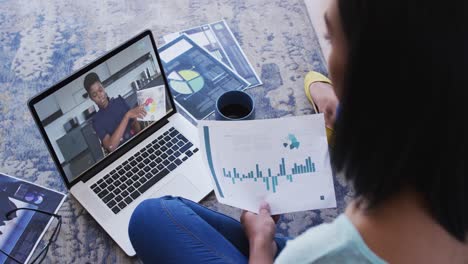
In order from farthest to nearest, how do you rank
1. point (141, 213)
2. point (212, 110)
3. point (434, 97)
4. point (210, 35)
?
point (210, 35) < point (212, 110) < point (141, 213) < point (434, 97)

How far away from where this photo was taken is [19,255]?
35.8 inches

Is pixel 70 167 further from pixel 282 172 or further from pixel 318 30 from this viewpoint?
pixel 318 30

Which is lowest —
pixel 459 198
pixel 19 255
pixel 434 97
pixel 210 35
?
pixel 19 255

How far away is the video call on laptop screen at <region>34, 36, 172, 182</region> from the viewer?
0.90m

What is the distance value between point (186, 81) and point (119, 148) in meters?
0.26

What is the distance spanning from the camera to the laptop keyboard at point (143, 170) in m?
0.96

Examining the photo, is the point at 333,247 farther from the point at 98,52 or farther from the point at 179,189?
the point at 98,52

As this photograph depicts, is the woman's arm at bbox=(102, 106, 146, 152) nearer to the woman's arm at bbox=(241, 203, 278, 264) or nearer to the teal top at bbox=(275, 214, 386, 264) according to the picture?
the woman's arm at bbox=(241, 203, 278, 264)

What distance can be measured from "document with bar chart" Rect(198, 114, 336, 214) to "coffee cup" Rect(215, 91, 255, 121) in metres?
0.07

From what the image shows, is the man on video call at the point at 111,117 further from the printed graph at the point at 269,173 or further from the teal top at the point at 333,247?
the teal top at the point at 333,247

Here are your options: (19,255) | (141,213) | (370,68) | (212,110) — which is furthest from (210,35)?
(370,68)

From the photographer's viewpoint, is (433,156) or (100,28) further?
(100,28)

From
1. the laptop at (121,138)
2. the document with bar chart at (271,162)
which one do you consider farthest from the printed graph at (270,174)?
the laptop at (121,138)

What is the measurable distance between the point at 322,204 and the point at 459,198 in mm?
382
